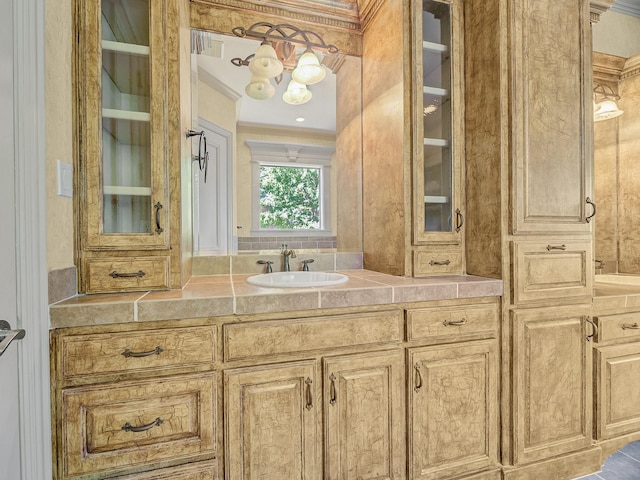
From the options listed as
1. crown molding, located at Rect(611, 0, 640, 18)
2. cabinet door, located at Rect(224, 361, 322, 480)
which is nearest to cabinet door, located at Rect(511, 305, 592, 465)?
cabinet door, located at Rect(224, 361, 322, 480)

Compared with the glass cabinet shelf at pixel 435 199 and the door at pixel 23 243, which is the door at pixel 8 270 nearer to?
the door at pixel 23 243

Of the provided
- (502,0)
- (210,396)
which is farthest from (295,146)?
(210,396)

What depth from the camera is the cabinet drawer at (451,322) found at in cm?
143

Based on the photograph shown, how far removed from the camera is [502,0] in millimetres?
1570

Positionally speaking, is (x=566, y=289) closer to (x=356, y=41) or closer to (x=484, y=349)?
(x=484, y=349)

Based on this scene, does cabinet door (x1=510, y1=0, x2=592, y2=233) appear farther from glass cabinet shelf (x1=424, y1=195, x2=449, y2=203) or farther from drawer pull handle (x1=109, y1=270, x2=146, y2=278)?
drawer pull handle (x1=109, y1=270, x2=146, y2=278)

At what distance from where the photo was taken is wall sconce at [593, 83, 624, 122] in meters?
2.26

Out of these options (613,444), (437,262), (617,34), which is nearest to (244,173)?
(437,262)

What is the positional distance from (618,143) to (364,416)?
8.79ft

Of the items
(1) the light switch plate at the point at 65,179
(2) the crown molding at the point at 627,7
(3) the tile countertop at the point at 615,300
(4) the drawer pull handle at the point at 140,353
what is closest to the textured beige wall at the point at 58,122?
(1) the light switch plate at the point at 65,179

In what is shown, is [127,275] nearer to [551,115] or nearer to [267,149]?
[267,149]

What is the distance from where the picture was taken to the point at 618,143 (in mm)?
2457

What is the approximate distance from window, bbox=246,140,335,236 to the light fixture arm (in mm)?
583

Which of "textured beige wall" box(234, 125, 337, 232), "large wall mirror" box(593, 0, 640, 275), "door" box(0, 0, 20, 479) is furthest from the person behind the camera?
"large wall mirror" box(593, 0, 640, 275)
